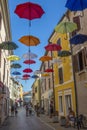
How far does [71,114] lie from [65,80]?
524 centimetres

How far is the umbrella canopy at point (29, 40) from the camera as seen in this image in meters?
14.0

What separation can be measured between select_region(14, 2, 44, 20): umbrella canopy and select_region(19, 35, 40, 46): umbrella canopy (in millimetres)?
2717

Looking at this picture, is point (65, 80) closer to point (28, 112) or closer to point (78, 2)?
point (78, 2)

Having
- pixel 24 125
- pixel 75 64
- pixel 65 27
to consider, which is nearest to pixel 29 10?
pixel 65 27

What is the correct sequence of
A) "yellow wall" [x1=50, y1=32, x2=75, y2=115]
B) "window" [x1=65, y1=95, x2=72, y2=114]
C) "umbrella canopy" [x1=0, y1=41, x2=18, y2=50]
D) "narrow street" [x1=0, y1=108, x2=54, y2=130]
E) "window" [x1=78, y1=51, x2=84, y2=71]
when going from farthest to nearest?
"window" [x1=65, y1=95, x2=72, y2=114], "yellow wall" [x1=50, y1=32, x2=75, y2=115], "narrow street" [x1=0, y1=108, x2=54, y2=130], "window" [x1=78, y1=51, x2=84, y2=71], "umbrella canopy" [x1=0, y1=41, x2=18, y2=50]

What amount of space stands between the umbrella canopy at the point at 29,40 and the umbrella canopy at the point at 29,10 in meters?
2.72

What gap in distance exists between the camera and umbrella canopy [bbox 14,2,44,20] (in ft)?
36.3

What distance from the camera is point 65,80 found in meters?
22.6

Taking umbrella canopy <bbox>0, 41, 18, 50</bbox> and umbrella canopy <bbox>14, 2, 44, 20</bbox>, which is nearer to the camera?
umbrella canopy <bbox>14, 2, 44, 20</bbox>

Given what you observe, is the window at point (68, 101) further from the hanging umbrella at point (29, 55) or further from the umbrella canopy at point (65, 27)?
the umbrella canopy at point (65, 27)

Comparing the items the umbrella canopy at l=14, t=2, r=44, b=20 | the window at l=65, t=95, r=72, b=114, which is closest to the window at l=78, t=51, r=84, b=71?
the window at l=65, t=95, r=72, b=114

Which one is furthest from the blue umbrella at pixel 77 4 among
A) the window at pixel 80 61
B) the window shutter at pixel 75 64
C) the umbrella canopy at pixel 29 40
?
the window shutter at pixel 75 64

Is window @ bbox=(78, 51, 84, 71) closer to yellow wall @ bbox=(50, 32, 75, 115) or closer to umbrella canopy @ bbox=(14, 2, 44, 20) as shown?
yellow wall @ bbox=(50, 32, 75, 115)

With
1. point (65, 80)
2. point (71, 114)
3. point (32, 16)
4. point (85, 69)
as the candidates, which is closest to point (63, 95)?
point (65, 80)
